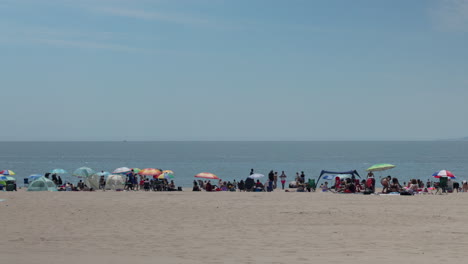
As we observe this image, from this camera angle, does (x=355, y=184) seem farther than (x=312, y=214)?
Yes

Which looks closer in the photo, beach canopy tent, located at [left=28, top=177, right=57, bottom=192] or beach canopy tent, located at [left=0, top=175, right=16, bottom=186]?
beach canopy tent, located at [left=28, top=177, right=57, bottom=192]

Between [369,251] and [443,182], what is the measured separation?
63.7ft

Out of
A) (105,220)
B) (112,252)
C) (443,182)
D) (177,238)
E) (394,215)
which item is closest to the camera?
(112,252)

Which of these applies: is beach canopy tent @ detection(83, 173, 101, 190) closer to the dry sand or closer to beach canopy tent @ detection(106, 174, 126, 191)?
beach canopy tent @ detection(106, 174, 126, 191)

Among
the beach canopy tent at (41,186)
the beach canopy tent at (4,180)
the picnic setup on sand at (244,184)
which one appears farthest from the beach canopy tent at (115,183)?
the beach canopy tent at (4,180)

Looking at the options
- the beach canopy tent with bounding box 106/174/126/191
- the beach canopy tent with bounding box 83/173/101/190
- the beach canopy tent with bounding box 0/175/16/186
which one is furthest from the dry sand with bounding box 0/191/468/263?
the beach canopy tent with bounding box 0/175/16/186

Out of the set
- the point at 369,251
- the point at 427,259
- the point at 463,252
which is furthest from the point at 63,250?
the point at 463,252

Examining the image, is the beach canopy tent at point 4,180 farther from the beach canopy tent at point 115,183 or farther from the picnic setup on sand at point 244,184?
the beach canopy tent at point 115,183

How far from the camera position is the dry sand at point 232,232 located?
10.0 metres

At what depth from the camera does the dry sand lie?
33.0 ft

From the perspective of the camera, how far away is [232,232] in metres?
13.2

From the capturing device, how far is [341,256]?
10070 millimetres

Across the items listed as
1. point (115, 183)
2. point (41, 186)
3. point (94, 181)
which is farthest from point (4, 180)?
point (115, 183)

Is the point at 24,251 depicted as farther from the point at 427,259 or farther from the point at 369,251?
the point at 427,259
